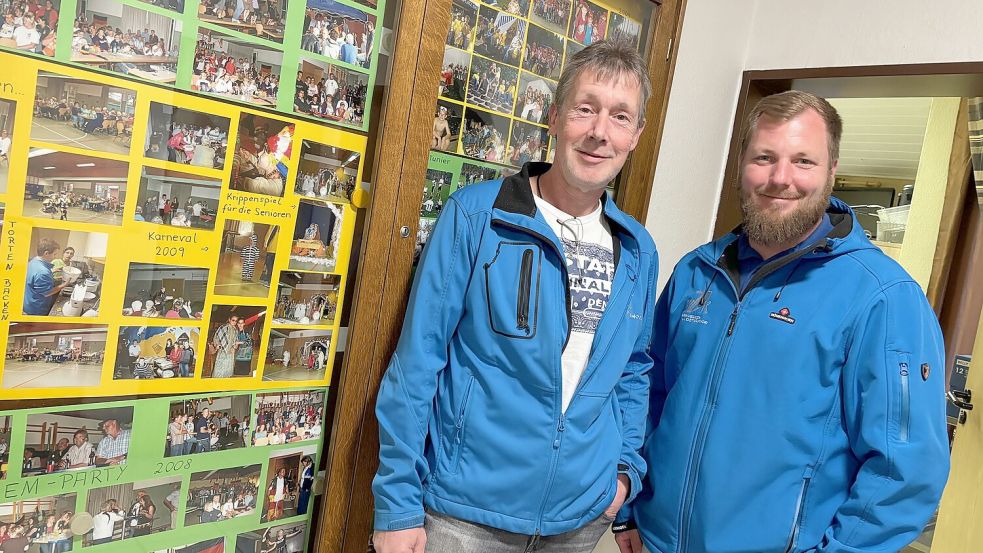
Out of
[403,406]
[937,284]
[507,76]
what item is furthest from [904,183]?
[403,406]

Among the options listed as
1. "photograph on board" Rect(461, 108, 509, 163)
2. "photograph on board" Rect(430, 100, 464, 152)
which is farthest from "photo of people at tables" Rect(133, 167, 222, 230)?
"photograph on board" Rect(461, 108, 509, 163)

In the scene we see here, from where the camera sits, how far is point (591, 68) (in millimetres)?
1344

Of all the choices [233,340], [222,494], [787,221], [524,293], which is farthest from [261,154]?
[787,221]

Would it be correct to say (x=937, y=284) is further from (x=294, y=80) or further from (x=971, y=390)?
(x=294, y=80)

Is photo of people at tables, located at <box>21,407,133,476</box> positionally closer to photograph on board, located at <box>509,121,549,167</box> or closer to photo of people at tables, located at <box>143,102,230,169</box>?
photo of people at tables, located at <box>143,102,230,169</box>


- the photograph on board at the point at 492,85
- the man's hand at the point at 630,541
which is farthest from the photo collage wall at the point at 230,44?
the man's hand at the point at 630,541

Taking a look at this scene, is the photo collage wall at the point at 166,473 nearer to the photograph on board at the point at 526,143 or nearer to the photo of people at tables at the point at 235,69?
the photo of people at tables at the point at 235,69

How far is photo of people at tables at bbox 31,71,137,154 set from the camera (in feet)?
3.39

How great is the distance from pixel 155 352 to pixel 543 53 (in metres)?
1.17

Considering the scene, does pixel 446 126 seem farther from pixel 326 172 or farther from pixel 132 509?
pixel 132 509

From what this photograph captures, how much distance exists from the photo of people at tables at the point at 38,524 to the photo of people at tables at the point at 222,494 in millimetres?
207

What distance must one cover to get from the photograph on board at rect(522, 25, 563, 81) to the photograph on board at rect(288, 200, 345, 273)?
653 millimetres

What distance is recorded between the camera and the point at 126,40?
109 cm

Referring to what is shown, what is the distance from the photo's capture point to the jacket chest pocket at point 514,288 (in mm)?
1248
